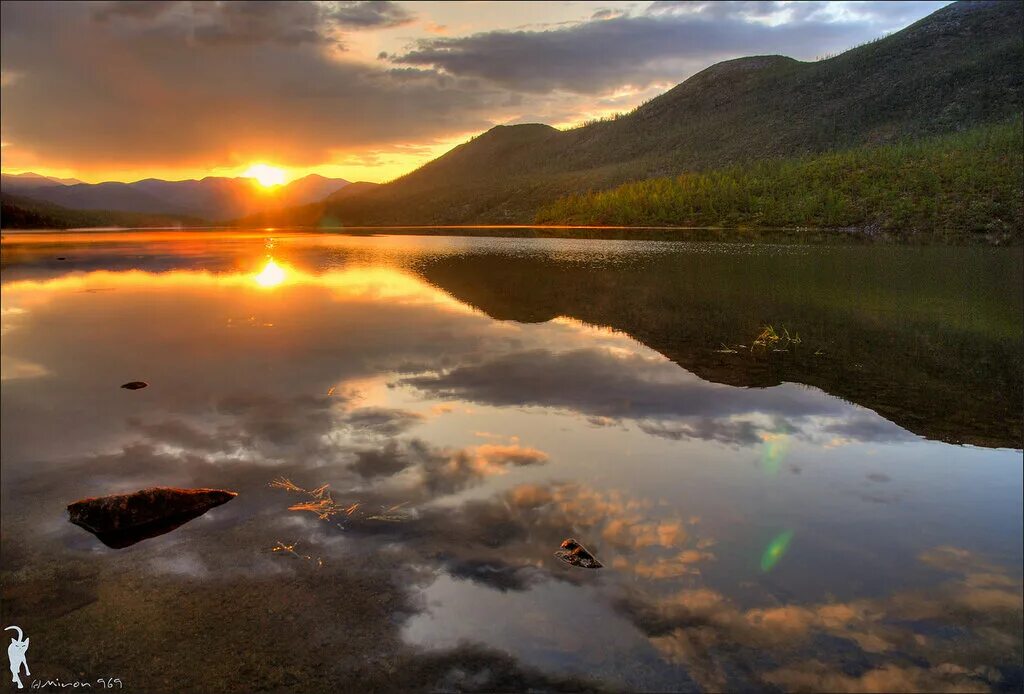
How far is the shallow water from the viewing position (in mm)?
7152

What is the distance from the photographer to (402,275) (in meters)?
50.4

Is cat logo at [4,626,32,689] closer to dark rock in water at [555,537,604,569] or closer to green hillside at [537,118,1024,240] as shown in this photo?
dark rock in water at [555,537,604,569]

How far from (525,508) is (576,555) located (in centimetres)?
171

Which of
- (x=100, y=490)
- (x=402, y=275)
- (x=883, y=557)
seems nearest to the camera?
(x=883, y=557)

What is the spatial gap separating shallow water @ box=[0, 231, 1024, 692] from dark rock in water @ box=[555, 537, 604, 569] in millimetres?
157

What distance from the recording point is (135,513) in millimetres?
10297

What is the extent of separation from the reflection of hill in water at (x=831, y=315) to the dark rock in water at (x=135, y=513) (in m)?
14.4

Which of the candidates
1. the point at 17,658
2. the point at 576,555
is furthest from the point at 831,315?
the point at 17,658

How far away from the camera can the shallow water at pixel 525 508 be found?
7152 millimetres

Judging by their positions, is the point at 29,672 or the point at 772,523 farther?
the point at 772,523

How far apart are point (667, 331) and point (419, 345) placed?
409 inches

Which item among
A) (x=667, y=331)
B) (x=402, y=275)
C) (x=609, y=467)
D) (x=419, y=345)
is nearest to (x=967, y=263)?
(x=667, y=331)

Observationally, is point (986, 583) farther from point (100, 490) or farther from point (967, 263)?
point (967, 263)

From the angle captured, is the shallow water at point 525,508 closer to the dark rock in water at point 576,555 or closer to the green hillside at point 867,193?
the dark rock in water at point 576,555
